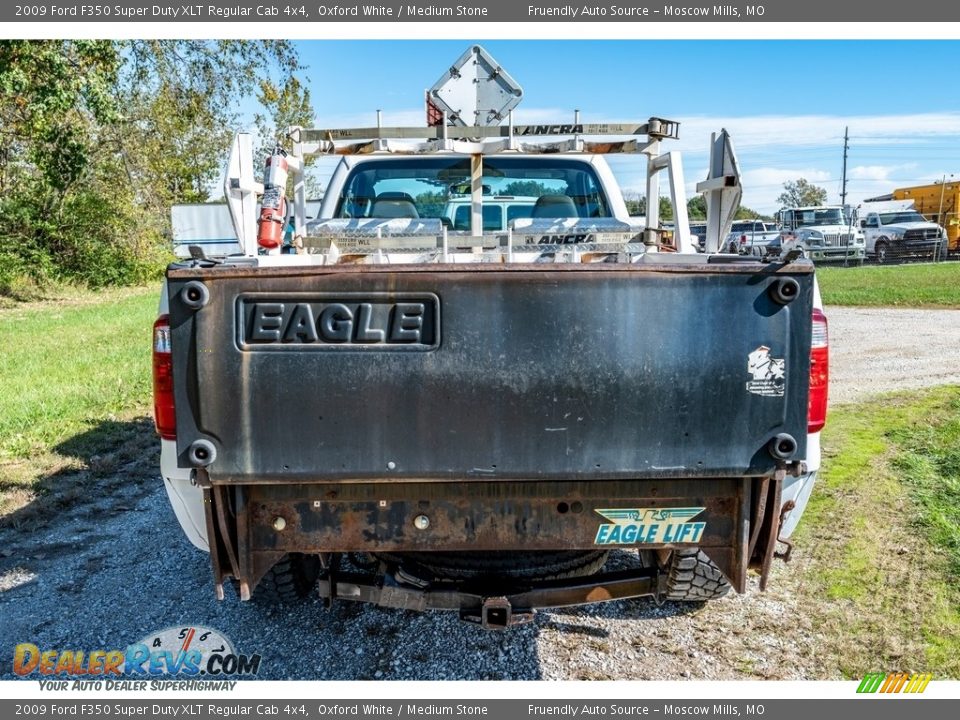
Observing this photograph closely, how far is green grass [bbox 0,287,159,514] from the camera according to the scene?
6.20m

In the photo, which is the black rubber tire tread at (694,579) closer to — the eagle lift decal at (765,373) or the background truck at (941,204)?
the eagle lift decal at (765,373)

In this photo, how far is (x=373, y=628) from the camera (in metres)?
3.60

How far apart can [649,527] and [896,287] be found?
18890mm

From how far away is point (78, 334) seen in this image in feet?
45.1

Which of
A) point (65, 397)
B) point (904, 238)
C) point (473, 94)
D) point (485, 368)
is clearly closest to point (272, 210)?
point (473, 94)

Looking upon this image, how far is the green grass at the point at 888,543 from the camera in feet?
11.1

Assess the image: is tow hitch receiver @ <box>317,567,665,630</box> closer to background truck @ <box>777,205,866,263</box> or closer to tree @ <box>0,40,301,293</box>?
tree @ <box>0,40,301,293</box>

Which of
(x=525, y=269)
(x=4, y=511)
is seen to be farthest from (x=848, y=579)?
(x=4, y=511)

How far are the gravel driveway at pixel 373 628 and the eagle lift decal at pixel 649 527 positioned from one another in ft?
2.75

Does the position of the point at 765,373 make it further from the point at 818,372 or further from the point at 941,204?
the point at 941,204

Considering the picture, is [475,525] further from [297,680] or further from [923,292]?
[923,292]

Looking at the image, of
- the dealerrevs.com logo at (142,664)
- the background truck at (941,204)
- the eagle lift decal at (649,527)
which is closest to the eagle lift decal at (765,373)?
the eagle lift decal at (649,527)

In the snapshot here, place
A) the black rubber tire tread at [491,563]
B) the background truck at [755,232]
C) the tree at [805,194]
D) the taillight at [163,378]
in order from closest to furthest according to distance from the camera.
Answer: the taillight at [163,378]
the black rubber tire tread at [491,563]
the background truck at [755,232]
the tree at [805,194]

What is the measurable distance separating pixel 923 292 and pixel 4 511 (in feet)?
58.9
